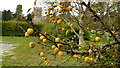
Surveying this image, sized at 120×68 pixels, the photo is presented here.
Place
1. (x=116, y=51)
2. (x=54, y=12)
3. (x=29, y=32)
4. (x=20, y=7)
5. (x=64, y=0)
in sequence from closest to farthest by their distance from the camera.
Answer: (x=29, y=32), (x=20, y=7), (x=64, y=0), (x=54, y=12), (x=116, y=51)

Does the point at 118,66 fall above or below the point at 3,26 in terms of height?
above

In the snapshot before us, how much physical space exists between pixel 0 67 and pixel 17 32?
12.5 meters

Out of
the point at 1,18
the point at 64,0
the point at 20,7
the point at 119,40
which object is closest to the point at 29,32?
the point at 20,7

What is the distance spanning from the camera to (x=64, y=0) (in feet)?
4.81

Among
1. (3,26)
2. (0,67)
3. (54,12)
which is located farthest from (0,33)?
(54,12)

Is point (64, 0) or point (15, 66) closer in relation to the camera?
point (64, 0)

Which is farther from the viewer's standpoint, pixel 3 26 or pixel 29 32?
pixel 3 26

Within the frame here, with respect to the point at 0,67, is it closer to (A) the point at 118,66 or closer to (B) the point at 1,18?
(A) the point at 118,66

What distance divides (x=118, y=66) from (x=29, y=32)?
1.32 metres

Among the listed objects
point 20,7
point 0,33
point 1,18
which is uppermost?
point 20,7

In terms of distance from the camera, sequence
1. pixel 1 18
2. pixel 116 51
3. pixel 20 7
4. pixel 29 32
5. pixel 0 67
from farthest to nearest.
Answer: pixel 1 18, pixel 0 67, pixel 116 51, pixel 20 7, pixel 29 32

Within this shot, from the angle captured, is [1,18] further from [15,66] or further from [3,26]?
[15,66]

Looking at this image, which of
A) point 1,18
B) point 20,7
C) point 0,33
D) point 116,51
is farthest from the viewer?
point 1,18

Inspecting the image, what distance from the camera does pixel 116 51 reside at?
6.10ft
